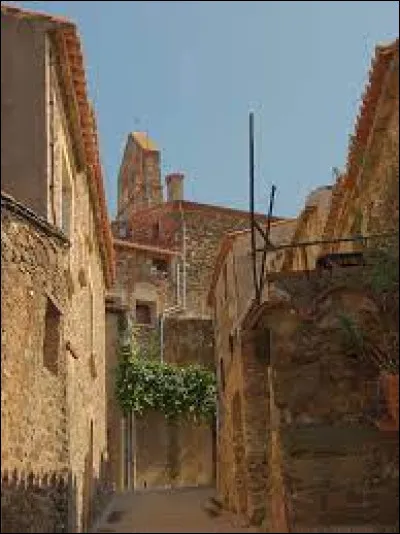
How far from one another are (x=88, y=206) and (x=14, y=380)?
7.49 m

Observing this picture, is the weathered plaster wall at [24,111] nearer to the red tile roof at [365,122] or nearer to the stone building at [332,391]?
the stone building at [332,391]

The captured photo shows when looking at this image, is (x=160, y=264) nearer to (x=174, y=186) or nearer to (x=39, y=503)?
(x=174, y=186)

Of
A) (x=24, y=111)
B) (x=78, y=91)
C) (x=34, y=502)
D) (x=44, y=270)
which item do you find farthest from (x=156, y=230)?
(x=34, y=502)

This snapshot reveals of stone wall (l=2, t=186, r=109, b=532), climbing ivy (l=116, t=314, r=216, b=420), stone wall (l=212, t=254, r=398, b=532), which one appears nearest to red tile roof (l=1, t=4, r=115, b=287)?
stone wall (l=2, t=186, r=109, b=532)

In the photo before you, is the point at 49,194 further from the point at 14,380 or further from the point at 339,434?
the point at 339,434

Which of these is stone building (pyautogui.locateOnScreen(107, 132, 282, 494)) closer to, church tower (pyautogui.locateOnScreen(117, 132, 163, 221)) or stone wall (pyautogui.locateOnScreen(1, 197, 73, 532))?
church tower (pyautogui.locateOnScreen(117, 132, 163, 221))

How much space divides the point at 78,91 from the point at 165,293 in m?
22.6

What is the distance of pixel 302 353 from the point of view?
34.6 feet

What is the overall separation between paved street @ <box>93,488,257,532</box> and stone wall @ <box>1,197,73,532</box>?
6.43ft

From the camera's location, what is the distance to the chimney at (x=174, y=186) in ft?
137

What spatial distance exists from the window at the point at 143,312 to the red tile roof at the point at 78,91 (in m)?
17.0

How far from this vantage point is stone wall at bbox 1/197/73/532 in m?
9.62

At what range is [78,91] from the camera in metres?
13.4

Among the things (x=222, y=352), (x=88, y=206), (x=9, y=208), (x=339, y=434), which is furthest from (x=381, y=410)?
(x=222, y=352)
